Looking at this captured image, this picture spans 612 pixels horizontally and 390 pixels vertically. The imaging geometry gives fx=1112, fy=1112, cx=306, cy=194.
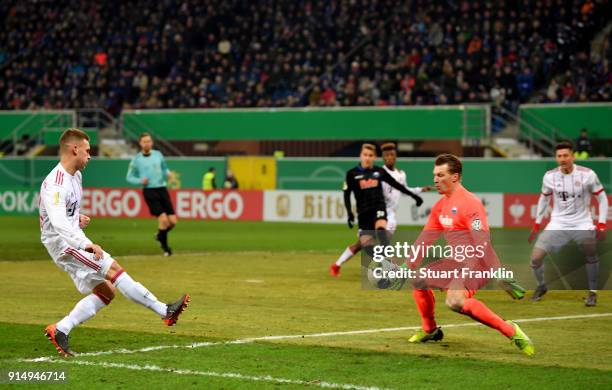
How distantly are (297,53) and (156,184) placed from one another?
77.9 feet

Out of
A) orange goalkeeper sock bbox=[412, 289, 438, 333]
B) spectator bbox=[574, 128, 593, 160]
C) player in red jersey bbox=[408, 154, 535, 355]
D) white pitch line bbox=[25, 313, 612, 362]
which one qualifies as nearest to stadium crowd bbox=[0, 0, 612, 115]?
spectator bbox=[574, 128, 593, 160]

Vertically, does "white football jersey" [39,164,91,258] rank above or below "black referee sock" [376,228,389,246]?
above

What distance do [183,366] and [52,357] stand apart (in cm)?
133

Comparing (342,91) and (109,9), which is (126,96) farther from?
(342,91)

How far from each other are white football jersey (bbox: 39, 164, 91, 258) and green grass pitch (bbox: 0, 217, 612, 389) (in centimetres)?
104

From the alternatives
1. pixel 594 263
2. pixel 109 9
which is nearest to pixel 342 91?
pixel 109 9

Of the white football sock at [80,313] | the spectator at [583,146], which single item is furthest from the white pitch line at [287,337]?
the spectator at [583,146]

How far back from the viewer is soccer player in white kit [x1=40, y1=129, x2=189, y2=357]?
1020 centimetres

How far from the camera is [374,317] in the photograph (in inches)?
530

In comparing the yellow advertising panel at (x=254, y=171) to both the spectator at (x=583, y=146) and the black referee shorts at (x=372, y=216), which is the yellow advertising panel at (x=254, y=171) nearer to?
the spectator at (x=583, y=146)

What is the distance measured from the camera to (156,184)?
930 inches

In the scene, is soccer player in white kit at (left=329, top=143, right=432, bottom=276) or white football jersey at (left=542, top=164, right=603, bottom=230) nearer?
white football jersey at (left=542, top=164, right=603, bottom=230)

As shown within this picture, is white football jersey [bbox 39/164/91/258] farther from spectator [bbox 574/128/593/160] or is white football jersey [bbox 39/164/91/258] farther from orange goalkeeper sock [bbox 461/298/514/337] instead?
spectator [bbox 574/128/593/160]

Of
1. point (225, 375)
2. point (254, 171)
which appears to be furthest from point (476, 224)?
point (254, 171)
